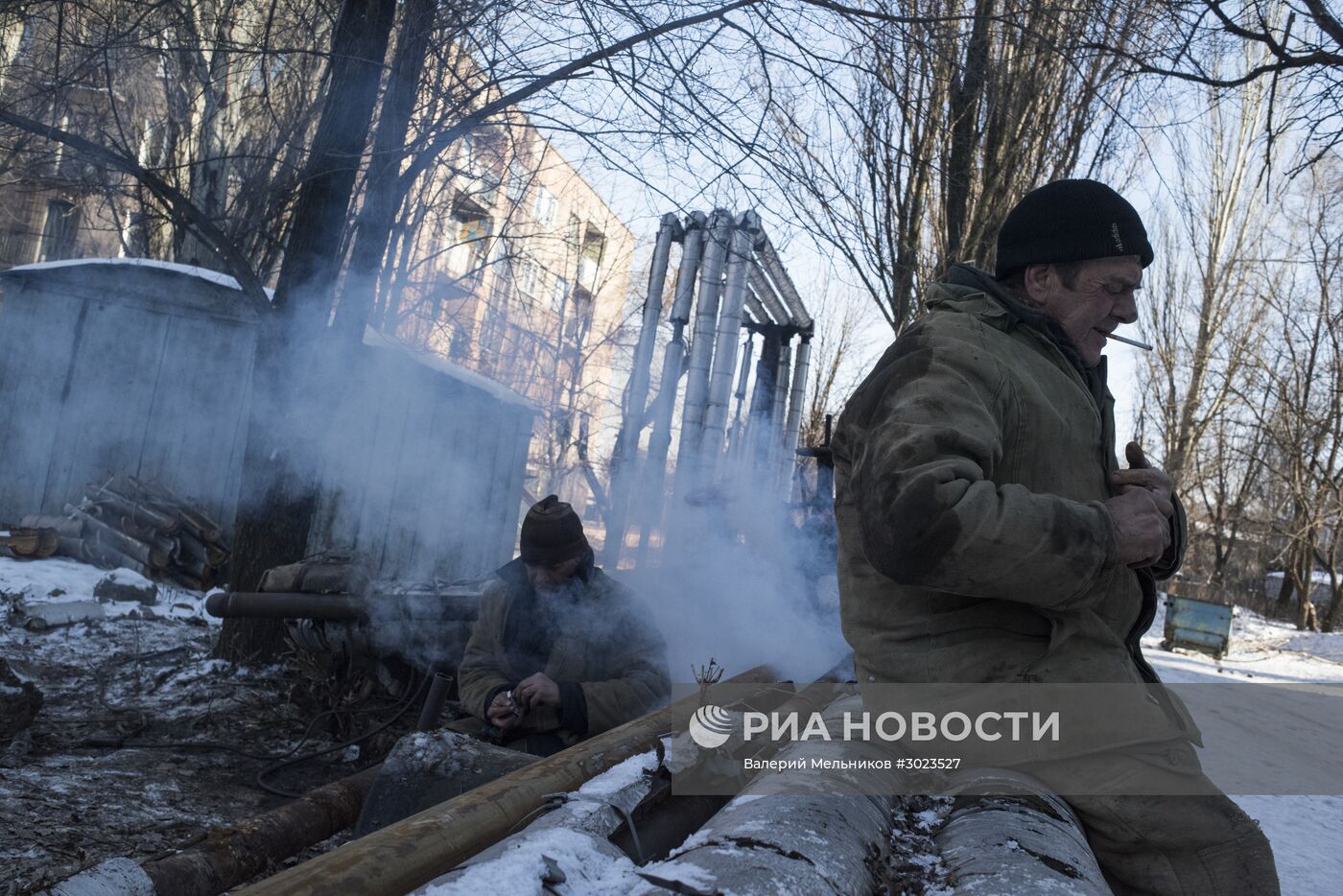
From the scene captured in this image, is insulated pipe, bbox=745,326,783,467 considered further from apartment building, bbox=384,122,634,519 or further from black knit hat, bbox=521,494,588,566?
black knit hat, bbox=521,494,588,566

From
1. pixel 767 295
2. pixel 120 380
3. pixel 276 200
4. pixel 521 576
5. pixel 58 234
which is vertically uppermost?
pixel 58 234

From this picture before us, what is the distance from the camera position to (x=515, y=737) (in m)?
3.70

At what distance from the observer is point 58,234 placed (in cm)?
2067

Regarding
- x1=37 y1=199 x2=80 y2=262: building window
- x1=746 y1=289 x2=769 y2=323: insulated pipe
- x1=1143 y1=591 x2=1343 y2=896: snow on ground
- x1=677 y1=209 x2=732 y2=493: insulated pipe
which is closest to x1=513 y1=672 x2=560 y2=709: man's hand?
x1=1143 y1=591 x2=1343 y2=896: snow on ground

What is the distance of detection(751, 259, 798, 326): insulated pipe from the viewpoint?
12.5 meters

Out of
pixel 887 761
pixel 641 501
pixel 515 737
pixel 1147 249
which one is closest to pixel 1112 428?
pixel 1147 249

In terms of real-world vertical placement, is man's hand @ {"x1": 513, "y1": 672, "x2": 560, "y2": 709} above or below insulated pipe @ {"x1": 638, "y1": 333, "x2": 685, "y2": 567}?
below

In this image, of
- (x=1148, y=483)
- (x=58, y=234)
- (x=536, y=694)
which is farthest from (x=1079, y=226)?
(x=58, y=234)

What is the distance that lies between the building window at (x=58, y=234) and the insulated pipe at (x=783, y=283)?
14.8 metres

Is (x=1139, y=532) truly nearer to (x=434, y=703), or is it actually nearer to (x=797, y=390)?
(x=434, y=703)

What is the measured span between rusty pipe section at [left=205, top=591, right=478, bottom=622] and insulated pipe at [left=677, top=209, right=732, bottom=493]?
6543 millimetres

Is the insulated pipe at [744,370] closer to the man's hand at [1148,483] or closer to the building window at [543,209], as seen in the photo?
the building window at [543,209]

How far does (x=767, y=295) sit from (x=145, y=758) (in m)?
10.8

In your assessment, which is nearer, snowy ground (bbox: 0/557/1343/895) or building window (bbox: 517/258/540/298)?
snowy ground (bbox: 0/557/1343/895)
